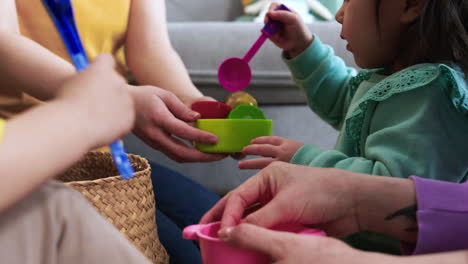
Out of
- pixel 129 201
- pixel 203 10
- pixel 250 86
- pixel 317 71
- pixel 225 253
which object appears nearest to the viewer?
pixel 225 253

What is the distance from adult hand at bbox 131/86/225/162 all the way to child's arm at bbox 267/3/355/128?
0.97 feet

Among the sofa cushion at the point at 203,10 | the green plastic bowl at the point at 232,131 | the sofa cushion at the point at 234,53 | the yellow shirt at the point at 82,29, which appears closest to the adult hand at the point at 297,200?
the green plastic bowl at the point at 232,131

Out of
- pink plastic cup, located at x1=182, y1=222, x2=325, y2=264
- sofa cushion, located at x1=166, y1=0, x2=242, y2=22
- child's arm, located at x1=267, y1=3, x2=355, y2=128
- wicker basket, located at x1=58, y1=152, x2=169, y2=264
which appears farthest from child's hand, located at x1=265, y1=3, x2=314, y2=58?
sofa cushion, located at x1=166, y1=0, x2=242, y2=22

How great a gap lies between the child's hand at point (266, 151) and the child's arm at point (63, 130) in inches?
15.0

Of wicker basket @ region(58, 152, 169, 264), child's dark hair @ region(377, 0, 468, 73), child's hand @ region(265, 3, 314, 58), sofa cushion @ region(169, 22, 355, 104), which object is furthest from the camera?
sofa cushion @ region(169, 22, 355, 104)

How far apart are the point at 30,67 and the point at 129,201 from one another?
0.22 meters

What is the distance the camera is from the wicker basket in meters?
0.55

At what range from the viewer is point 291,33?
967mm

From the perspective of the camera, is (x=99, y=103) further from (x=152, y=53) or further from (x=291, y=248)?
(x=152, y=53)

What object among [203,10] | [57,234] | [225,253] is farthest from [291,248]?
[203,10]

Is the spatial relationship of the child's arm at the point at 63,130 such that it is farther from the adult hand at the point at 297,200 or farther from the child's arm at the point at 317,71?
the child's arm at the point at 317,71

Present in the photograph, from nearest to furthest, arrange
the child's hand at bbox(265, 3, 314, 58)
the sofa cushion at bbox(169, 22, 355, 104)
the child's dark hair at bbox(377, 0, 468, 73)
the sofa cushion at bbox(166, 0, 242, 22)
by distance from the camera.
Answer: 1. the child's dark hair at bbox(377, 0, 468, 73)
2. the child's hand at bbox(265, 3, 314, 58)
3. the sofa cushion at bbox(169, 22, 355, 104)
4. the sofa cushion at bbox(166, 0, 242, 22)

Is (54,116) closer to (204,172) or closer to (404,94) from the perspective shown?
A: (404,94)

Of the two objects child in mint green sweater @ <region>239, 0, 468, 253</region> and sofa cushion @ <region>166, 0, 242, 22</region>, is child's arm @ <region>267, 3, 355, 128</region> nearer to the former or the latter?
child in mint green sweater @ <region>239, 0, 468, 253</region>
